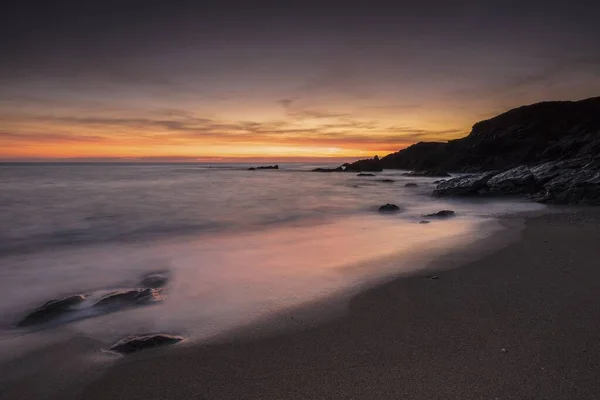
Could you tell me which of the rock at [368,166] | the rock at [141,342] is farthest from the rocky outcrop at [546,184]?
the rock at [368,166]

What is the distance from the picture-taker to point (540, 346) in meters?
3.51

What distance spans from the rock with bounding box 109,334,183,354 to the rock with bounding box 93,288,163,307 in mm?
1447

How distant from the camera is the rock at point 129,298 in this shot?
5.25 meters

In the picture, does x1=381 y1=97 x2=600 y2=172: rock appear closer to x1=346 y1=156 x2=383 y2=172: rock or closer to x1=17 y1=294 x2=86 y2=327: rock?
x1=346 y1=156 x2=383 y2=172: rock

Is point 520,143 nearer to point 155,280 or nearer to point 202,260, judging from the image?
point 202,260

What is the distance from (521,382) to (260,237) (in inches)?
355

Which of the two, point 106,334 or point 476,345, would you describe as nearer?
point 476,345

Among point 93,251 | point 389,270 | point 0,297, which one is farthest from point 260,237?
point 0,297

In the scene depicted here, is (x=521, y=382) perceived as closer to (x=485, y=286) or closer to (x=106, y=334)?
(x=485, y=286)

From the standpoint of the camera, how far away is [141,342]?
3.84 m

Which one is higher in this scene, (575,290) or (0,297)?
(575,290)

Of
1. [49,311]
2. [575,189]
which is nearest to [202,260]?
[49,311]

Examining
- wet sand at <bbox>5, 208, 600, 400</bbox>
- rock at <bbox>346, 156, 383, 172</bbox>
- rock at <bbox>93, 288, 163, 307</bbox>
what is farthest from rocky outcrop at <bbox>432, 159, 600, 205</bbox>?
rock at <bbox>346, 156, 383, 172</bbox>

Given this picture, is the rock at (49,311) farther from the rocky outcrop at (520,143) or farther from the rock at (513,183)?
the rocky outcrop at (520,143)
